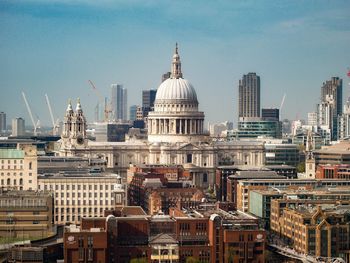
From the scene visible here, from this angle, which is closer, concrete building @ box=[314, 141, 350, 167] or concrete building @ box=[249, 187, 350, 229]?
concrete building @ box=[249, 187, 350, 229]

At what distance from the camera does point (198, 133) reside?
145625 millimetres

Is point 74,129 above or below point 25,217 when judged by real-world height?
above

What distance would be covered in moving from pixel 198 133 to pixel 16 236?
62.0 meters

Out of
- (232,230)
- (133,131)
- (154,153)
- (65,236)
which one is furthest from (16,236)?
(133,131)

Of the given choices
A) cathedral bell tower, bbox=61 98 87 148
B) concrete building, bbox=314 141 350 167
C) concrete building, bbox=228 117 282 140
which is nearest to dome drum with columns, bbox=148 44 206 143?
cathedral bell tower, bbox=61 98 87 148

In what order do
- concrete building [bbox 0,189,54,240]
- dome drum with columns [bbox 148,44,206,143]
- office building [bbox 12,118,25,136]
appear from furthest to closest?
1. office building [bbox 12,118,25,136]
2. dome drum with columns [bbox 148,44,206,143]
3. concrete building [bbox 0,189,54,240]

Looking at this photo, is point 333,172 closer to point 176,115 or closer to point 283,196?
point 283,196

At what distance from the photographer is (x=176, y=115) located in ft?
474

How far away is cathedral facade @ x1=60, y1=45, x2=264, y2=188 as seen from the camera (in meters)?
138

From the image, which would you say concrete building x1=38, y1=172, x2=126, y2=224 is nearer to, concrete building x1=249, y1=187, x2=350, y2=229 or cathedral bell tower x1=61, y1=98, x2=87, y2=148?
concrete building x1=249, y1=187, x2=350, y2=229

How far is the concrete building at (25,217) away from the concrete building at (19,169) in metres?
15.5

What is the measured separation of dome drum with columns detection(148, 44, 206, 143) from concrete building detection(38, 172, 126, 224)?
41675 millimetres

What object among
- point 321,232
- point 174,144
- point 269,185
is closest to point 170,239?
point 321,232

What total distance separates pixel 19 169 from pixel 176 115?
41687mm
